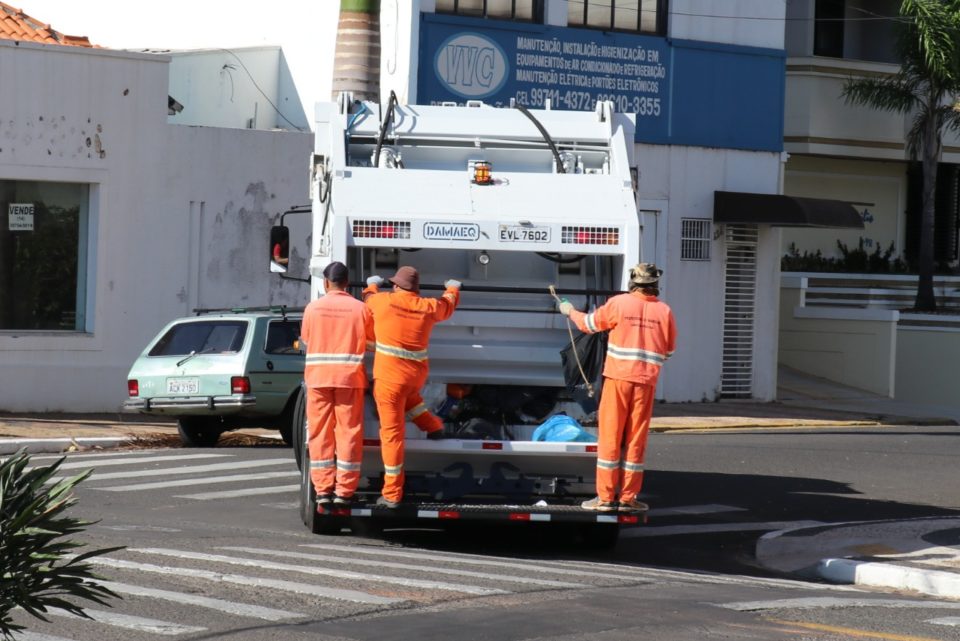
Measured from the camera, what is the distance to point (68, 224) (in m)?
20.3

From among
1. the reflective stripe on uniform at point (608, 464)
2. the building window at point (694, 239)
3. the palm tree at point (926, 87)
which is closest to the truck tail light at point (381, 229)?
the reflective stripe on uniform at point (608, 464)

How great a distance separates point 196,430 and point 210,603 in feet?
31.9

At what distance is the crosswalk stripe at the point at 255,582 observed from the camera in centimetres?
786

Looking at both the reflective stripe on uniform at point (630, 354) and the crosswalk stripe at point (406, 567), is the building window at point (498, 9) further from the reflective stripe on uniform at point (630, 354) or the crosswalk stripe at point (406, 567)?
the crosswalk stripe at point (406, 567)

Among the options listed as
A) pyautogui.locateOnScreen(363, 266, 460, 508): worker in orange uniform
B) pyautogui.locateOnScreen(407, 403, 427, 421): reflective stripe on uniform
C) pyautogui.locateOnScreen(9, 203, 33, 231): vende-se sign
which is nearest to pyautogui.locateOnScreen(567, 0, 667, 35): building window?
pyautogui.locateOnScreen(9, 203, 33, 231): vende-se sign

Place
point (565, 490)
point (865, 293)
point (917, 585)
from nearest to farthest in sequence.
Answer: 1. point (917, 585)
2. point (565, 490)
3. point (865, 293)

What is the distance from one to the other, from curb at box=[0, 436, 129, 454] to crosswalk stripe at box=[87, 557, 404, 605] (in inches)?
298

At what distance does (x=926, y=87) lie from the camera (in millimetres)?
28734

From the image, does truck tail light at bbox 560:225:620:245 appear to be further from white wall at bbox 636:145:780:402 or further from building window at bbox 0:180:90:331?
white wall at bbox 636:145:780:402

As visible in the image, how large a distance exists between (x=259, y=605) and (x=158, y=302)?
1346 cm

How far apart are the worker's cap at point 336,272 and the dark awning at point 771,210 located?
14542 mm

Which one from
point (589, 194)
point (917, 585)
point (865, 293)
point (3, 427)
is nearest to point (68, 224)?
point (3, 427)

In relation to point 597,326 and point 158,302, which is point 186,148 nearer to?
point 158,302

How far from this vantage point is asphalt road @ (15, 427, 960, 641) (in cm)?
731
